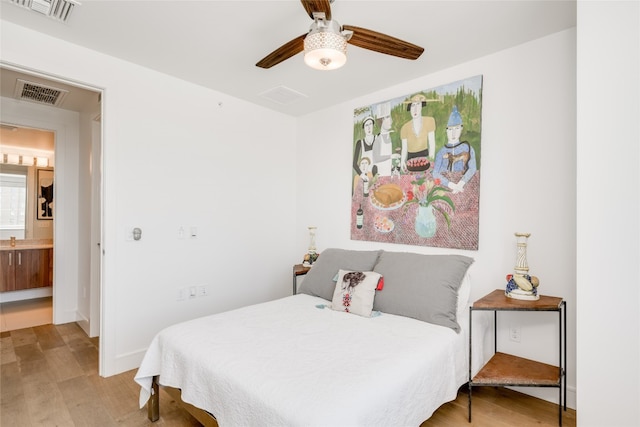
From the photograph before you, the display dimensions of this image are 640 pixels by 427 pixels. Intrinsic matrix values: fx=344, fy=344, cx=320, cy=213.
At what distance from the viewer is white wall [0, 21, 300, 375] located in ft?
8.73

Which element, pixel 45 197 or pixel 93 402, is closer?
pixel 93 402

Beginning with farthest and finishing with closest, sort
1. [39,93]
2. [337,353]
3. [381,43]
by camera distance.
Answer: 1. [39,93]
2. [381,43]
3. [337,353]

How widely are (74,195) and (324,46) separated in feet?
12.8

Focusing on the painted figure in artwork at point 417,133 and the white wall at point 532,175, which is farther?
the painted figure in artwork at point 417,133

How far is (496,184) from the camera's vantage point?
2514mm

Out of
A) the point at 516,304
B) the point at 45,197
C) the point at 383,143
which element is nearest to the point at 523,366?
the point at 516,304

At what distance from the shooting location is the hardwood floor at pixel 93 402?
6.74 ft

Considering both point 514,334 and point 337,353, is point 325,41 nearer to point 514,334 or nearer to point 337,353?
point 337,353

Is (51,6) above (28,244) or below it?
above

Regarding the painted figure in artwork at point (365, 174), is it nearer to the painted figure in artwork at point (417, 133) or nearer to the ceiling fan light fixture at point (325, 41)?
the painted figure in artwork at point (417, 133)

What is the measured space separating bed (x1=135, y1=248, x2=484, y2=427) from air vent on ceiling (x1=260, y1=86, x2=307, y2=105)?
5.63ft

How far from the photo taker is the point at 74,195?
13.5 ft

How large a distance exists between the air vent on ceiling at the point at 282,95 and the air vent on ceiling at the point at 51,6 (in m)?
1.59

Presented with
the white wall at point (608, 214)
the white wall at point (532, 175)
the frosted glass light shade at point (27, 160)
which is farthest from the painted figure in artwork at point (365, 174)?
the frosted glass light shade at point (27, 160)
